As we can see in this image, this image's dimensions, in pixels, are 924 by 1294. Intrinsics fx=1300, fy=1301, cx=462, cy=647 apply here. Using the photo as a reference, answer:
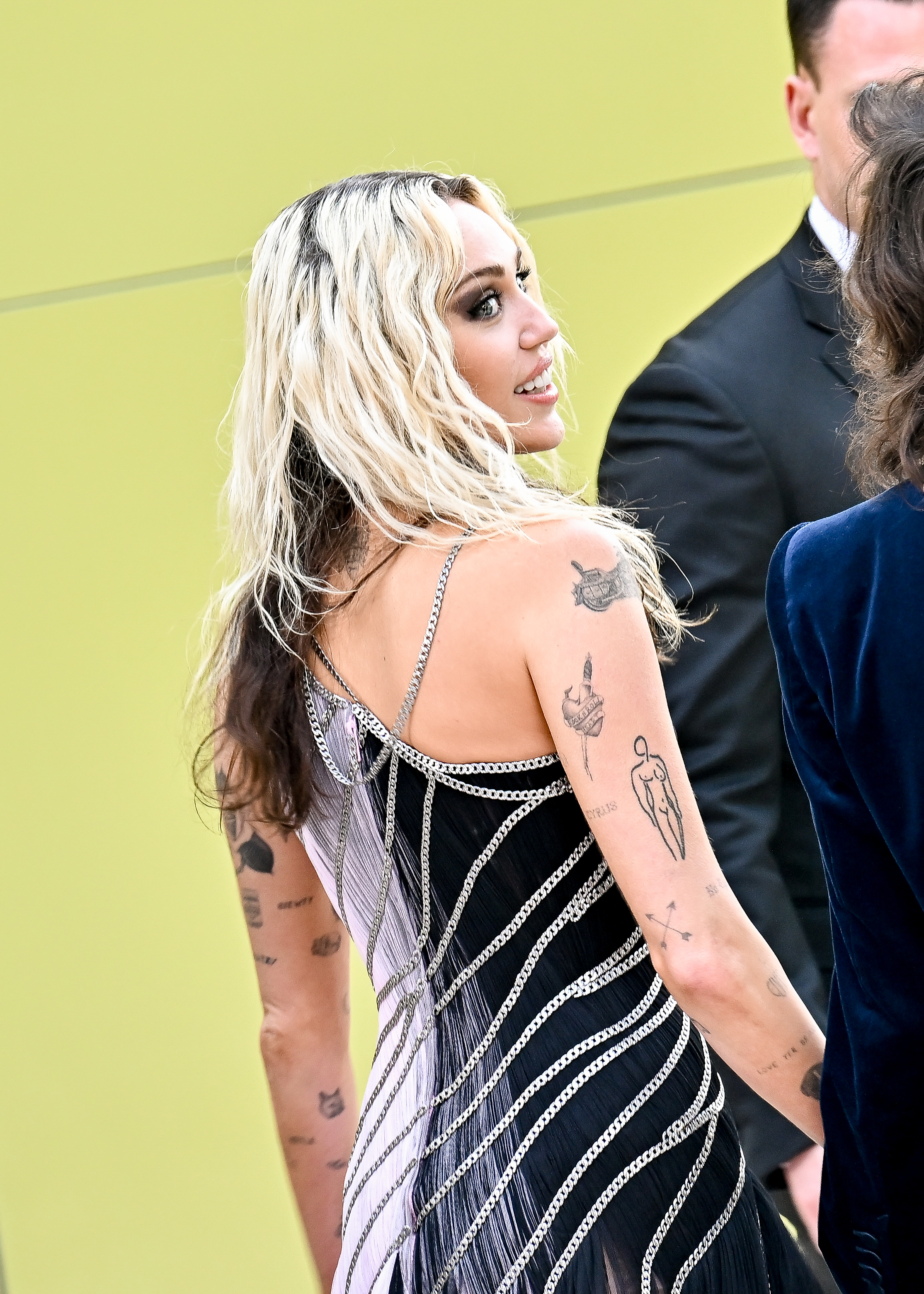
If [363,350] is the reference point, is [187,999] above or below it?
below

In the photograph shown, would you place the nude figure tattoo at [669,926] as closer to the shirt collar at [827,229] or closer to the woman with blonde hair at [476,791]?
the woman with blonde hair at [476,791]

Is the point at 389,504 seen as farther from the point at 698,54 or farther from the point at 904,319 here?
the point at 698,54

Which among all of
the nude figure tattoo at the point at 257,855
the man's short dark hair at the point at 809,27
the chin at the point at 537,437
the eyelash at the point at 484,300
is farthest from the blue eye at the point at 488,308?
the man's short dark hair at the point at 809,27

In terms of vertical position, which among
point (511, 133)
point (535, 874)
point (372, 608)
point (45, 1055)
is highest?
point (511, 133)

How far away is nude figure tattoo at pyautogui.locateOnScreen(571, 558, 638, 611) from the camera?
1171mm

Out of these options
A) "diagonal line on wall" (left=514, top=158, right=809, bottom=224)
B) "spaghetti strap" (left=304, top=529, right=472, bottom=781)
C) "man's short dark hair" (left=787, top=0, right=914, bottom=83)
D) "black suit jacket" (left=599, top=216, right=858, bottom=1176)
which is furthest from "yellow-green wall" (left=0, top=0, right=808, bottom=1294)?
"spaghetti strap" (left=304, top=529, right=472, bottom=781)

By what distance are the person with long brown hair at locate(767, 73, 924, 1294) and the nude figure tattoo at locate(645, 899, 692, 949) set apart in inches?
5.2

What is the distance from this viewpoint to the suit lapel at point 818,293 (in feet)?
6.37

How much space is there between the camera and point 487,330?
1411 mm

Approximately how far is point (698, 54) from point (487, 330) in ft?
5.10

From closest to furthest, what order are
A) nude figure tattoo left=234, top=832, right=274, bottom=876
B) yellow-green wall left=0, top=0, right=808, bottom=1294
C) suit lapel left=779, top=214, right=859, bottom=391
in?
nude figure tattoo left=234, top=832, right=274, bottom=876 < suit lapel left=779, top=214, right=859, bottom=391 < yellow-green wall left=0, top=0, right=808, bottom=1294

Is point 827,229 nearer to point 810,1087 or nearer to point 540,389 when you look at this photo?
point 540,389

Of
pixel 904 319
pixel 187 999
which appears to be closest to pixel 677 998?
pixel 904 319

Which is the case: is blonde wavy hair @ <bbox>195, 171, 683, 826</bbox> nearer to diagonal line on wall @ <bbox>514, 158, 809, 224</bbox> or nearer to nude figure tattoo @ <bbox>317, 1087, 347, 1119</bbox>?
nude figure tattoo @ <bbox>317, 1087, 347, 1119</bbox>
